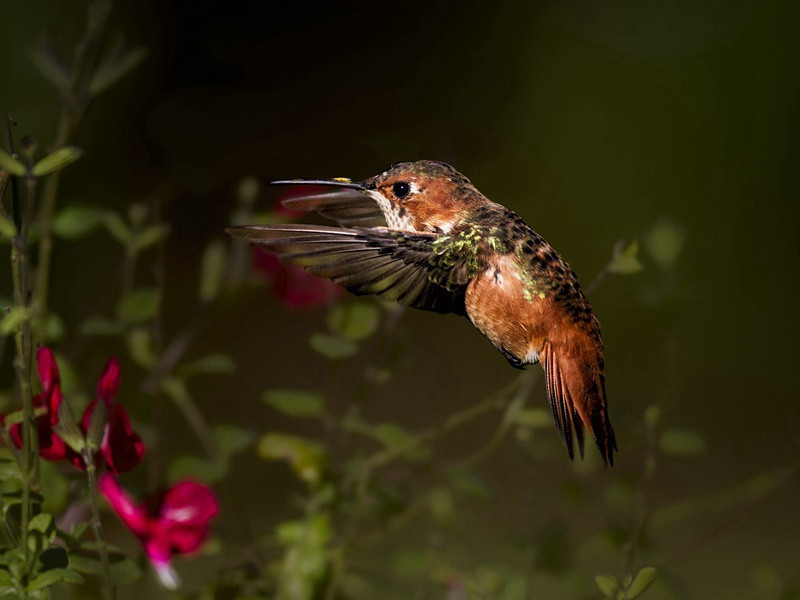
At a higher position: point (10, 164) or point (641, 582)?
point (10, 164)

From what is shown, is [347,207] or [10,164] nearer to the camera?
[10,164]

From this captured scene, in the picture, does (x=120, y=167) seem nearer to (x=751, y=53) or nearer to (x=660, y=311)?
(x=660, y=311)

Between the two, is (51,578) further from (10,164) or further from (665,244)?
(665,244)

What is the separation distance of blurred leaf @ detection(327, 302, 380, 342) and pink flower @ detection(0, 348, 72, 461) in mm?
231

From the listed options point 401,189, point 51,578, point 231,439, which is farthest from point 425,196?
point 231,439

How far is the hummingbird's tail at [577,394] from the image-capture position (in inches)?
15.8

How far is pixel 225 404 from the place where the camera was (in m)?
1.48

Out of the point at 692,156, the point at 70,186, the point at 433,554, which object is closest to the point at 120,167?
the point at 70,186

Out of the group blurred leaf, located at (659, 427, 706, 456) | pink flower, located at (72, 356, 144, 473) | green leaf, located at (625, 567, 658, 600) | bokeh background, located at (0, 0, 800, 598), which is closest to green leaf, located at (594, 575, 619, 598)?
green leaf, located at (625, 567, 658, 600)

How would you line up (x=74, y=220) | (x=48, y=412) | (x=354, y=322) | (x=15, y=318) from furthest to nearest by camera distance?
1. (x=354, y=322)
2. (x=74, y=220)
3. (x=48, y=412)
4. (x=15, y=318)

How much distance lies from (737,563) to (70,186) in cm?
119

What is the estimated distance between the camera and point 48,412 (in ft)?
1.57

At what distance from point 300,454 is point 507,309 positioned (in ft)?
0.99

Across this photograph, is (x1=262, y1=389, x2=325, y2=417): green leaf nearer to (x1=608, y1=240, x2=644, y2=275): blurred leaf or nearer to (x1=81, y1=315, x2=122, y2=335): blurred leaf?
(x1=81, y1=315, x2=122, y2=335): blurred leaf
